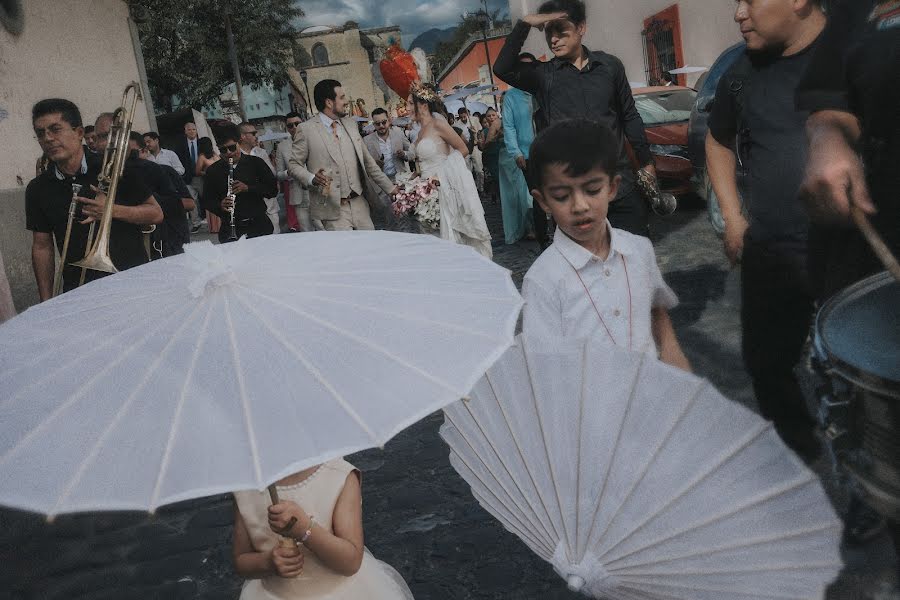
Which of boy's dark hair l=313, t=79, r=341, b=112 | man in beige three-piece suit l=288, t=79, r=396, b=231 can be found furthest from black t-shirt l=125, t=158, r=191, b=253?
boy's dark hair l=313, t=79, r=341, b=112

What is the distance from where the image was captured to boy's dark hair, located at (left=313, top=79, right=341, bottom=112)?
725 centimetres

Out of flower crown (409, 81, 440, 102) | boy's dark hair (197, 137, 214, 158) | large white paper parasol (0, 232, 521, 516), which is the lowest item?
large white paper parasol (0, 232, 521, 516)

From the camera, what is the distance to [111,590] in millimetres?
3357

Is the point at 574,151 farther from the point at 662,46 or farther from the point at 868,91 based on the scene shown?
the point at 662,46

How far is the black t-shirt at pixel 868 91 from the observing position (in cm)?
201

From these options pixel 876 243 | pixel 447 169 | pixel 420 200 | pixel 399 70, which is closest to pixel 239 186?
pixel 420 200

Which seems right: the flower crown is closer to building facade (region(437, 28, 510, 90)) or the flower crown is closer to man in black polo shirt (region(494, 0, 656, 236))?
man in black polo shirt (region(494, 0, 656, 236))

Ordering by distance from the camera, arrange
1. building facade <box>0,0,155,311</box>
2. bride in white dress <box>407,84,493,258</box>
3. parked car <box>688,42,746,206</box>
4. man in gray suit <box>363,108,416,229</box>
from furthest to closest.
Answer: man in gray suit <box>363,108,416,229</box> → building facade <box>0,0,155,311</box> → parked car <box>688,42,746,206</box> → bride in white dress <box>407,84,493,258</box>

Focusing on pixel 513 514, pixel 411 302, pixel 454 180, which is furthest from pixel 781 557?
pixel 454 180

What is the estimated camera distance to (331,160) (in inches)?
285

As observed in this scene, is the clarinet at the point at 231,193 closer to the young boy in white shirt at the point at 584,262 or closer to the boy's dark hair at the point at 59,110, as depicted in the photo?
the boy's dark hair at the point at 59,110

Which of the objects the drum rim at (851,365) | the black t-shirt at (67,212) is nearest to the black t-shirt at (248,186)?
the black t-shirt at (67,212)

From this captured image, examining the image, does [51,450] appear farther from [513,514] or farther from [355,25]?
[355,25]

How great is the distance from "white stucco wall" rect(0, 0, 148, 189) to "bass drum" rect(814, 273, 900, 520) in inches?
365
